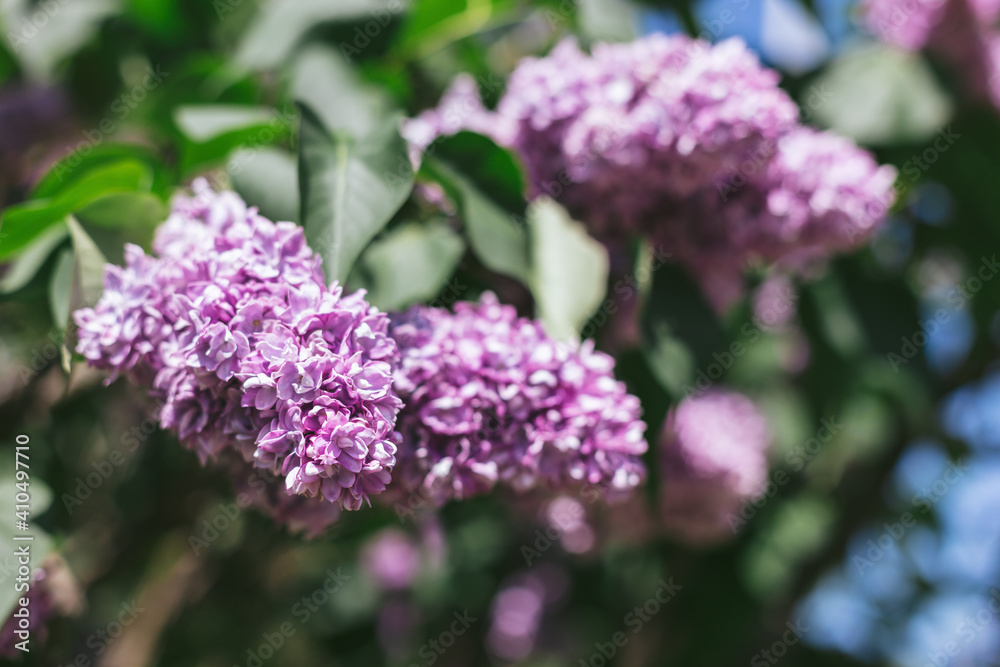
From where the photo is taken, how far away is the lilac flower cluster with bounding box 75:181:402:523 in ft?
2.76

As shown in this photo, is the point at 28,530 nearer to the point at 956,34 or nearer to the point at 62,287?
the point at 62,287

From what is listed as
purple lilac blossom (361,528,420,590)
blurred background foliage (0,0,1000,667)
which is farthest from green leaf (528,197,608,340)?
purple lilac blossom (361,528,420,590)

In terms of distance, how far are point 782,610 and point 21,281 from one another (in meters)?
2.35

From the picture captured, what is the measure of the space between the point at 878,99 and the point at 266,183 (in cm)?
149

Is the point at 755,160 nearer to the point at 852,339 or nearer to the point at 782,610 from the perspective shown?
the point at 852,339

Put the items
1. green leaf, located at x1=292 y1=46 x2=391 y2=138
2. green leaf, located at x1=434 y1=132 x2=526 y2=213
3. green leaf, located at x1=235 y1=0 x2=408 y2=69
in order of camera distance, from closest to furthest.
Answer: green leaf, located at x1=434 y1=132 x2=526 y2=213 < green leaf, located at x1=292 y1=46 x2=391 y2=138 < green leaf, located at x1=235 y1=0 x2=408 y2=69

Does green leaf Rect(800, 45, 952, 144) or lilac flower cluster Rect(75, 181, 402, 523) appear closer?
lilac flower cluster Rect(75, 181, 402, 523)

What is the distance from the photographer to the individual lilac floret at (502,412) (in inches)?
40.0

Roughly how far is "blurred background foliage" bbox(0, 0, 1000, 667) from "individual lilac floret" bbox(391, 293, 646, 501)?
15 cm

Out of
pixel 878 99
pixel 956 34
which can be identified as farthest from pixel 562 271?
pixel 956 34

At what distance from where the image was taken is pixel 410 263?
1250mm

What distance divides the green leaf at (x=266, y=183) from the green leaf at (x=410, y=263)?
0.13 meters

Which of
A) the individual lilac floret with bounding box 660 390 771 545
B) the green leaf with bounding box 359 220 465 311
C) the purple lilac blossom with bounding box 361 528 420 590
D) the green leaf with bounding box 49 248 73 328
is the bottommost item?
the purple lilac blossom with bounding box 361 528 420 590

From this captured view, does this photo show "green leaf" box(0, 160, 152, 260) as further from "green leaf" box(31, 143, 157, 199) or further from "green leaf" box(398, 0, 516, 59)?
"green leaf" box(398, 0, 516, 59)
